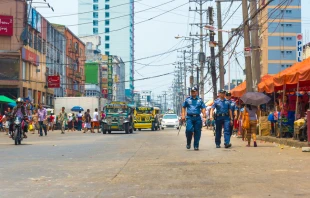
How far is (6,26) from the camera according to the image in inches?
2267

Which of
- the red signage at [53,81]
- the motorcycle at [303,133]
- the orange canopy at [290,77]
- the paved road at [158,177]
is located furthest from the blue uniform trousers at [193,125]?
the red signage at [53,81]

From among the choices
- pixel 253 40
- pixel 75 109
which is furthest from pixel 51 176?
pixel 75 109

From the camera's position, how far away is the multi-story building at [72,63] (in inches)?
3511

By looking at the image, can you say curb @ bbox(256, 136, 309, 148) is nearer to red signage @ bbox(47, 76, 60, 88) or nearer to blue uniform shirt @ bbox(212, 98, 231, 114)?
blue uniform shirt @ bbox(212, 98, 231, 114)

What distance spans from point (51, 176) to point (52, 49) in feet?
226

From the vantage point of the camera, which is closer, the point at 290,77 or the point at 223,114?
the point at 223,114

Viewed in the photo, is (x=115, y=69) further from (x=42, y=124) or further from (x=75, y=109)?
(x=42, y=124)

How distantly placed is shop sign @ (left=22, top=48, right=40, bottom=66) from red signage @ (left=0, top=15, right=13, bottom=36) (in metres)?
2.80

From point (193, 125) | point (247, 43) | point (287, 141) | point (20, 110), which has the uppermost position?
point (247, 43)

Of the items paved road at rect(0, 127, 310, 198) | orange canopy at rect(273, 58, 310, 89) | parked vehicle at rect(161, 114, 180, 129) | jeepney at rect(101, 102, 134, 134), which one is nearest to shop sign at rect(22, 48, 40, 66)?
parked vehicle at rect(161, 114, 180, 129)

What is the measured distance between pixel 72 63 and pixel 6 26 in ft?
114

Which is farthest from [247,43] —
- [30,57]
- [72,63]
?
[72,63]

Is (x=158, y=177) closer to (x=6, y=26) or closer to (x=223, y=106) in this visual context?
(x=223, y=106)

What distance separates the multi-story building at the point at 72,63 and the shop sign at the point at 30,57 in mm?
20489
